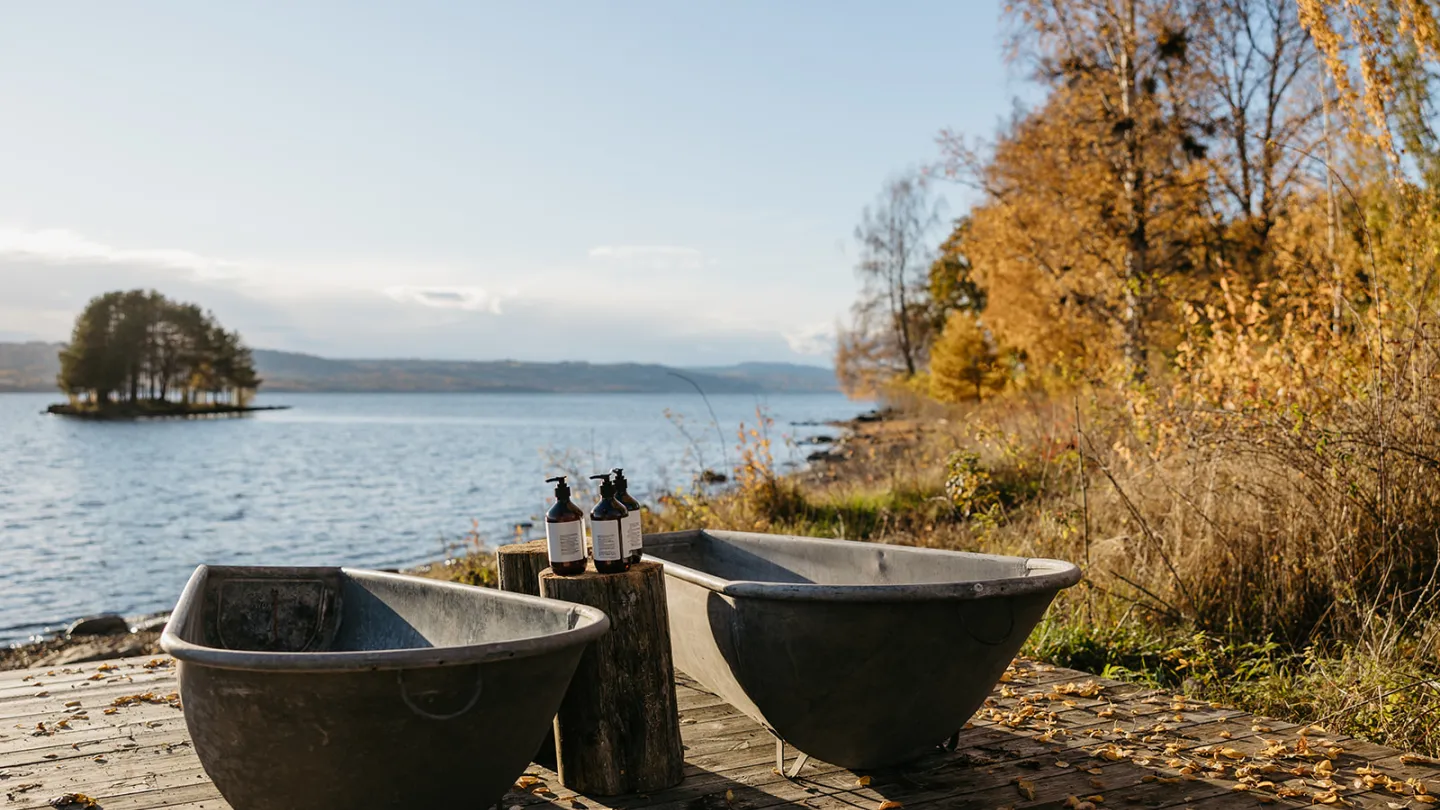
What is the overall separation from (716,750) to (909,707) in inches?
33.7

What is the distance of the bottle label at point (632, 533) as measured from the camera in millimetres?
3484

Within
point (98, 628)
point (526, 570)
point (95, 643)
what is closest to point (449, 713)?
point (526, 570)

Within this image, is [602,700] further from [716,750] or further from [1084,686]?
[1084,686]

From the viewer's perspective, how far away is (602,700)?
3.40 metres

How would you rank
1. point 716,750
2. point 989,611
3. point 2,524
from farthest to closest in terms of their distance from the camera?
point 2,524
point 716,750
point 989,611

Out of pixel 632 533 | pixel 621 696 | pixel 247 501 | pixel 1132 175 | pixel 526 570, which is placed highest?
pixel 1132 175

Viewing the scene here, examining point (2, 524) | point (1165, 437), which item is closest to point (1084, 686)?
point (1165, 437)

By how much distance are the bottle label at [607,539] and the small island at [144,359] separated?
69.2 meters

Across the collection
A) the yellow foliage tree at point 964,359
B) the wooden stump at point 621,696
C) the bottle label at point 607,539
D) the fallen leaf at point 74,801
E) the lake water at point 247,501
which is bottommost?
the lake water at point 247,501

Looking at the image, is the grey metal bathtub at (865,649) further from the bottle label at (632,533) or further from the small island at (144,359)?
the small island at (144,359)

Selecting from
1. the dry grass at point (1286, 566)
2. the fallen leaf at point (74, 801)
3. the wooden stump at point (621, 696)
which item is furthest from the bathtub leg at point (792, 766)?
the fallen leaf at point (74, 801)

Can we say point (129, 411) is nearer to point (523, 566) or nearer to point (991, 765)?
point (523, 566)

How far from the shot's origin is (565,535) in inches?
134

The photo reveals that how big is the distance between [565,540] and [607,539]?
0.44 ft
